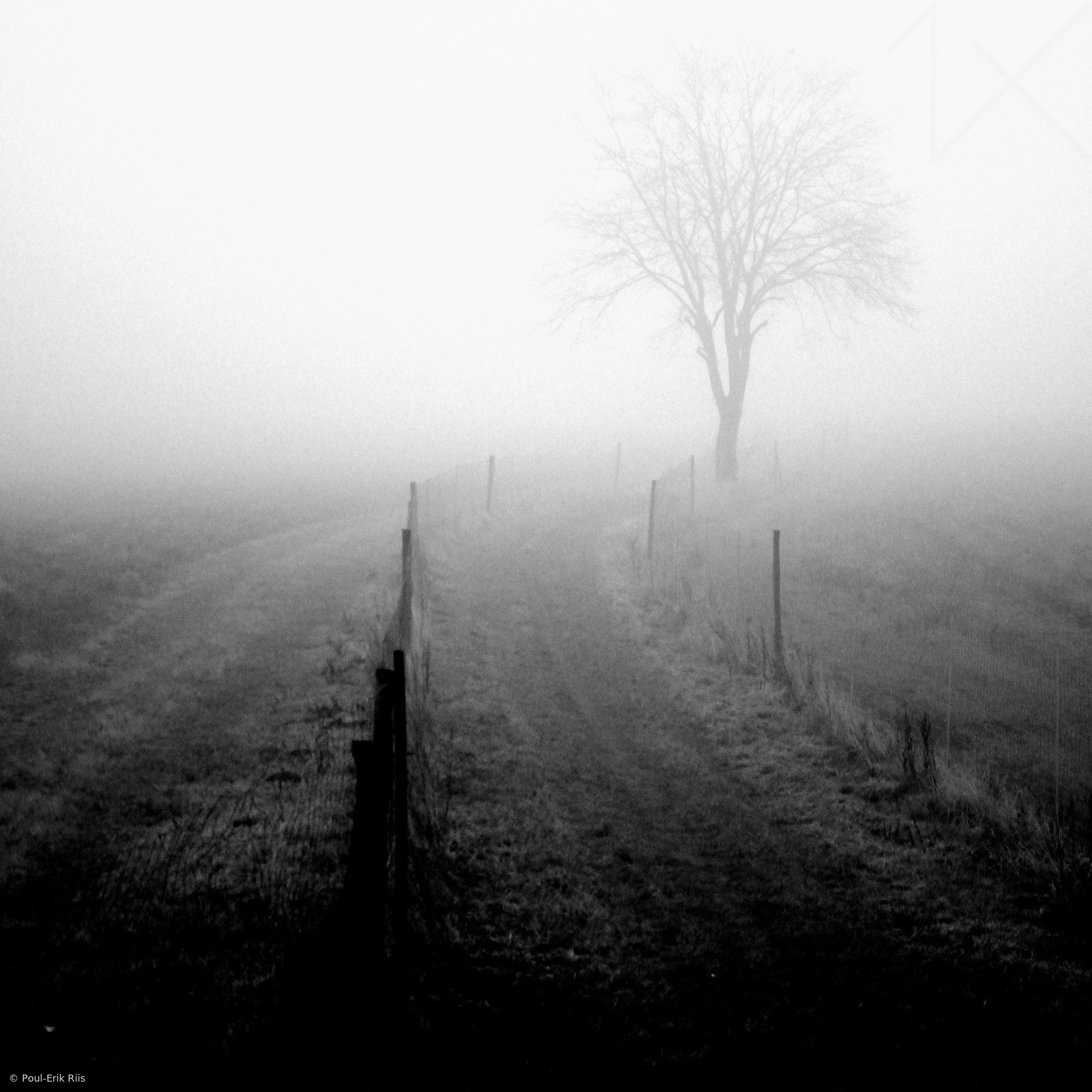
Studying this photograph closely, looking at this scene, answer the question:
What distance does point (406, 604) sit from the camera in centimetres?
1129

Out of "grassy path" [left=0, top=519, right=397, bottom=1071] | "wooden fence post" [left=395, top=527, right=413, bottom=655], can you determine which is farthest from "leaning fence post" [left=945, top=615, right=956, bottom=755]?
"grassy path" [left=0, top=519, right=397, bottom=1071]

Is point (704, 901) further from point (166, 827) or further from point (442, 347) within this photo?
point (442, 347)

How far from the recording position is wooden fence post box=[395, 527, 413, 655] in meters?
10.7

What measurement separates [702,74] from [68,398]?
71373 millimetres

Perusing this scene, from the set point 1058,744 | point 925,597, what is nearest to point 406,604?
point 1058,744

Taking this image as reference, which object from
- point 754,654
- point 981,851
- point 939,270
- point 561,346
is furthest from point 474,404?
point 981,851

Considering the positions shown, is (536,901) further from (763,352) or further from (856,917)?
(763,352)

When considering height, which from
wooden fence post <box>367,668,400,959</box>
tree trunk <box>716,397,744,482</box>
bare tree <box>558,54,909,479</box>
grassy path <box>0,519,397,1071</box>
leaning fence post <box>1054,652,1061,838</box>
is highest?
bare tree <box>558,54,909,479</box>

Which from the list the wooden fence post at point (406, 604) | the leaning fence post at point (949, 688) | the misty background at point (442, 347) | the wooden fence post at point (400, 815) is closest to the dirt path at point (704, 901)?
the wooden fence post at point (400, 815)

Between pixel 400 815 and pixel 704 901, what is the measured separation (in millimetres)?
2558

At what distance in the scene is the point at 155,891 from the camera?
5828 mm

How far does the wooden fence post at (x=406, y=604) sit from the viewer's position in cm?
1070

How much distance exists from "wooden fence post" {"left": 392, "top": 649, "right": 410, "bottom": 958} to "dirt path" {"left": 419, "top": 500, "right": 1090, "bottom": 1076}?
1.60 ft

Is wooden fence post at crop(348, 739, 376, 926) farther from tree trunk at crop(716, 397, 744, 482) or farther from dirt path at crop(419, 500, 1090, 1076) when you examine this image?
tree trunk at crop(716, 397, 744, 482)
